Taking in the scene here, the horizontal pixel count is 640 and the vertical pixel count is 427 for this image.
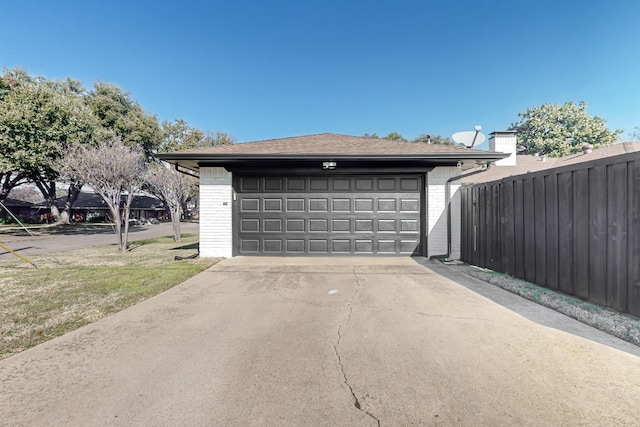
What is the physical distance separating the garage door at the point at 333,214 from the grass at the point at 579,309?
278cm

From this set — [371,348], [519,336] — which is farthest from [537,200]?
[371,348]

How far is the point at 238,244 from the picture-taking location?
25.3 feet

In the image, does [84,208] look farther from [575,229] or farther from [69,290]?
[575,229]

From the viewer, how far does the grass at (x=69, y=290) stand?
3.09m

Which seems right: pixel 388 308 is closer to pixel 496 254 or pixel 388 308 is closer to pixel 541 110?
pixel 496 254

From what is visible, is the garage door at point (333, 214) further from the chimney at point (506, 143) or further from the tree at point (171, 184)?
the chimney at point (506, 143)

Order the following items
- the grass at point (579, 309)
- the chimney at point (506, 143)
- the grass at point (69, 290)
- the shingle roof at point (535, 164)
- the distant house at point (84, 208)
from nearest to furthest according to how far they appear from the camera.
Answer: the grass at point (579, 309) < the grass at point (69, 290) < the shingle roof at point (535, 164) < the chimney at point (506, 143) < the distant house at point (84, 208)

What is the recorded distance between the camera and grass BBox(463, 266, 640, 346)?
2874mm

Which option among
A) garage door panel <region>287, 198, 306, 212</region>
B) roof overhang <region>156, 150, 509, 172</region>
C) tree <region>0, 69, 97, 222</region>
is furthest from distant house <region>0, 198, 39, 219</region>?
garage door panel <region>287, 198, 306, 212</region>

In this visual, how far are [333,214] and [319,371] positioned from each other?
5.51 meters

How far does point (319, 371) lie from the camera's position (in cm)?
225

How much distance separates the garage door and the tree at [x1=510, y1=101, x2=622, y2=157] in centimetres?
3216

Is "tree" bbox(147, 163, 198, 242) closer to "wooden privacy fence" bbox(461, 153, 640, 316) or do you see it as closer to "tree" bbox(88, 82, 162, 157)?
"wooden privacy fence" bbox(461, 153, 640, 316)

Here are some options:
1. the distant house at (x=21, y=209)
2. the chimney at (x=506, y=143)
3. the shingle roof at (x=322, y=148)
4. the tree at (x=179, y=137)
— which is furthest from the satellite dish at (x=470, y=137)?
the distant house at (x=21, y=209)
